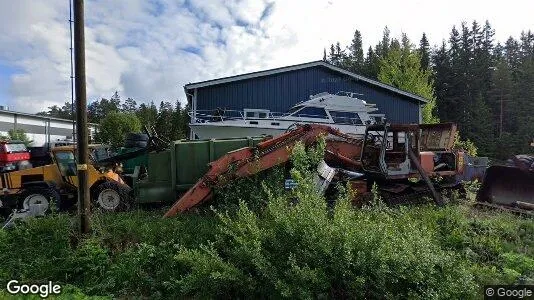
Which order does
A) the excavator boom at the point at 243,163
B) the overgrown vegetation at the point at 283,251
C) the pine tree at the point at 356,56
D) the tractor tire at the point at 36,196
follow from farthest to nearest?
the pine tree at the point at 356,56, the tractor tire at the point at 36,196, the excavator boom at the point at 243,163, the overgrown vegetation at the point at 283,251

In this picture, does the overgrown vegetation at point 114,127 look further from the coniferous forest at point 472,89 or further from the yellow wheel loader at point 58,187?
the yellow wheel loader at point 58,187

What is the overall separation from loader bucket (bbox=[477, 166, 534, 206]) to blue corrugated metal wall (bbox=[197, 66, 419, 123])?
52.0 ft

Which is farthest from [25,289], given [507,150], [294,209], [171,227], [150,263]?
[507,150]

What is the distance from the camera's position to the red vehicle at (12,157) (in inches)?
467

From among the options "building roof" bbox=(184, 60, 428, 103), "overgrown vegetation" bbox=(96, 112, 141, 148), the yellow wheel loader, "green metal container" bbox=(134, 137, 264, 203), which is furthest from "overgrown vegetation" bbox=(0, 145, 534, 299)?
"overgrown vegetation" bbox=(96, 112, 141, 148)

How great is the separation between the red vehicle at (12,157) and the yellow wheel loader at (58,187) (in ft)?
3.29

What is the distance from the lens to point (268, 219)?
5695 millimetres

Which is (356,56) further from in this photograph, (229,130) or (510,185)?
(510,185)

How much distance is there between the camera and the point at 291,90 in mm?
24750

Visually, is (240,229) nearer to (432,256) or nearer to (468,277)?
(432,256)

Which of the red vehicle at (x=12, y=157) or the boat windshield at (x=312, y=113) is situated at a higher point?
the boat windshield at (x=312, y=113)

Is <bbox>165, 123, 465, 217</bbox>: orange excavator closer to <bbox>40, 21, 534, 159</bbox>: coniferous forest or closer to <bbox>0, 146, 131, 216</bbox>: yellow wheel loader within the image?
<bbox>0, 146, 131, 216</bbox>: yellow wheel loader

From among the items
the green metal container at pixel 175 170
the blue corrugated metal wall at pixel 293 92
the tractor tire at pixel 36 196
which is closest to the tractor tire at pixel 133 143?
the tractor tire at pixel 36 196

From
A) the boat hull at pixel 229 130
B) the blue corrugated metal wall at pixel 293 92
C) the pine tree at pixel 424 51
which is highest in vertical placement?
the pine tree at pixel 424 51
